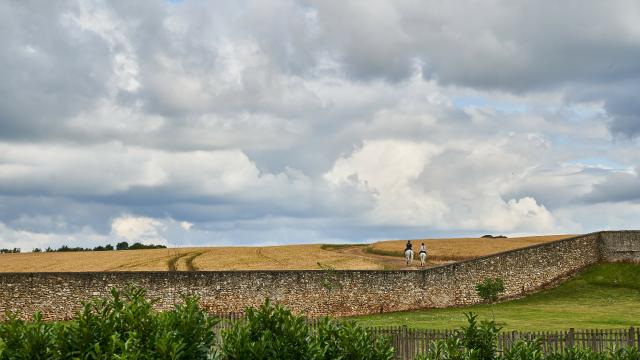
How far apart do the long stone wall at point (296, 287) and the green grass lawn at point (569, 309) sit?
1.26 meters

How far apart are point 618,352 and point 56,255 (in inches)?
2865

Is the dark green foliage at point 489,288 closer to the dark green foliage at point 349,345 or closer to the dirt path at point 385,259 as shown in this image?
the dirt path at point 385,259

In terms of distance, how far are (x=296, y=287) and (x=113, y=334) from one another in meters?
34.0

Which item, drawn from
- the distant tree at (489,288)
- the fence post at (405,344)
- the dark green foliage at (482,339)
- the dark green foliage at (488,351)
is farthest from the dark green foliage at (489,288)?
the dark green foliage at (482,339)

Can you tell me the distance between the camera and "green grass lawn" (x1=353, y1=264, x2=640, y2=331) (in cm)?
4350

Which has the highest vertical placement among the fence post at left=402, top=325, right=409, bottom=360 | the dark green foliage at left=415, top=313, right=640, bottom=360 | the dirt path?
the dirt path

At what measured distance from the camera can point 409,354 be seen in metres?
28.9

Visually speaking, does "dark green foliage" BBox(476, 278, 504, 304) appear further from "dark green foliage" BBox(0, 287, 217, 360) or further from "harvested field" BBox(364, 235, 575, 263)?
"dark green foliage" BBox(0, 287, 217, 360)

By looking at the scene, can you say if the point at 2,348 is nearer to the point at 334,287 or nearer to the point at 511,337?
the point at 511,337

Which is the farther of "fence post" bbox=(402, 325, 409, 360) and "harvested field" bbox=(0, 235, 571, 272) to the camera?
"harvested field" bbox=(0, 235, 571, 272)

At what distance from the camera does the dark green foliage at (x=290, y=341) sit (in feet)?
50.4

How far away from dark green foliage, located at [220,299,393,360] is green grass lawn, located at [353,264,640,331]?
67.4ft

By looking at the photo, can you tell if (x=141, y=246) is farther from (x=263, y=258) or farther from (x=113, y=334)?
(x=113, y=334)

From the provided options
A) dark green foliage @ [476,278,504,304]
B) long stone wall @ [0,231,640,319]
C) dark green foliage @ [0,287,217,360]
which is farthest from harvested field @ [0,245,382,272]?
dark green foliage @ [0,287,217,360]
